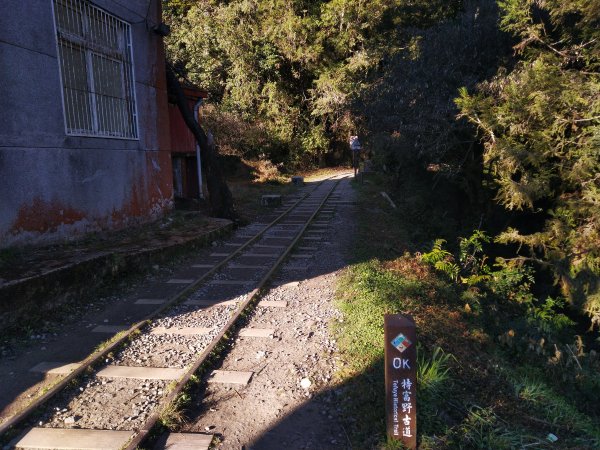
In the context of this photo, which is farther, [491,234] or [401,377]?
[491,234]

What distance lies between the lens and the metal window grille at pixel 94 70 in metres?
8.35

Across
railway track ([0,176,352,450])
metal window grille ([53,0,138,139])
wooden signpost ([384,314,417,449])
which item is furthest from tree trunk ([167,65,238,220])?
wooden signpost ([384,314,417,449])

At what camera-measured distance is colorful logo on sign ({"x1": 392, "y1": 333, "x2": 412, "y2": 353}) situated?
3.45 metres

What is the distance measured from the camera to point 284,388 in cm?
455

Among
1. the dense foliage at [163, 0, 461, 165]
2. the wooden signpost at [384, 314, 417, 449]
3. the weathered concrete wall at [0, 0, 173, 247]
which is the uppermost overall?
the dense foliage at [163, 0, 461, 165]

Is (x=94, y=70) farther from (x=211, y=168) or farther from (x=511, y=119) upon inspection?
(x=511, y=119)

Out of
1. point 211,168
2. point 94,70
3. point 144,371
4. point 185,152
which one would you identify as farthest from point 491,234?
point 144,371

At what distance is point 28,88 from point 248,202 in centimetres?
1097

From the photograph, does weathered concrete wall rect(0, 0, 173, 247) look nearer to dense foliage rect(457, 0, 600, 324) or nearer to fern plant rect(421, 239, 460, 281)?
fern plant rect(421, 239, 460, 281)

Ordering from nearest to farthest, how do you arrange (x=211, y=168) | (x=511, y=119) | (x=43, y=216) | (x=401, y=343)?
(x=401, y=343) < (x=43, y=216) < (x=511, y=119) < (x=211, y=168)

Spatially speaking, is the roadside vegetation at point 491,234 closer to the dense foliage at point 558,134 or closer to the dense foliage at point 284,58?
the dense foliage at point 558,134

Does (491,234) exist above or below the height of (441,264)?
below

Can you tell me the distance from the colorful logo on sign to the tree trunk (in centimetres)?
1028

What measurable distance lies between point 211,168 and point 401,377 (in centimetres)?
1045
